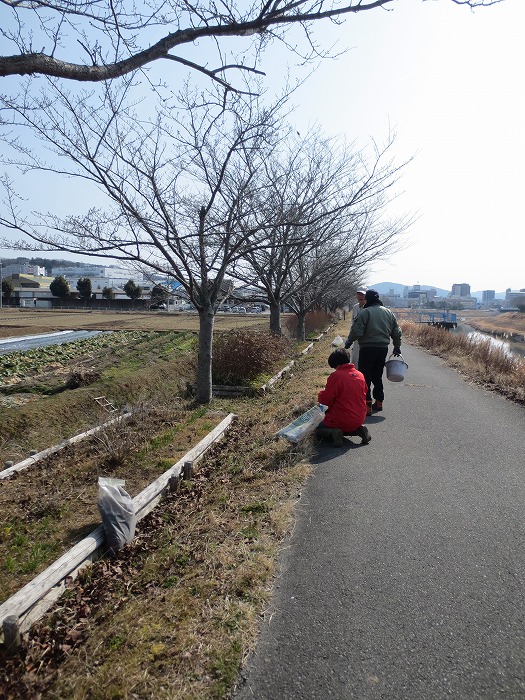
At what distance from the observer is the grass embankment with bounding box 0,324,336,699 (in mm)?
2660

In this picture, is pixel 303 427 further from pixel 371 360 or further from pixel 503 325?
pixel 503 325

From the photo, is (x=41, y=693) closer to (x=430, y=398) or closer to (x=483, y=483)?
(x=483, y=483)

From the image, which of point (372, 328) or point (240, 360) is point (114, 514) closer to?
point (372, 328)

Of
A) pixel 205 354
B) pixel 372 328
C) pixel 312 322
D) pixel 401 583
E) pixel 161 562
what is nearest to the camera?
pixel 401 583

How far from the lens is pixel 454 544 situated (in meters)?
3.86

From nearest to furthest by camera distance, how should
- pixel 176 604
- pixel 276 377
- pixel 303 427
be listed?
pixel 176 604
pixel 303 427
pixel 276 377

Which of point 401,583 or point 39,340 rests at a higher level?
point 401,583

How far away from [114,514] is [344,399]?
3123 millimetres

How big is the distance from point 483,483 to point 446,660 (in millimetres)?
2750

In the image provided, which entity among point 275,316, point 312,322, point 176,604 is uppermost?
point 275,316

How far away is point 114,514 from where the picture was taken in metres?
4.05

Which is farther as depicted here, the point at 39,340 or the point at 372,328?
the point at 39,340

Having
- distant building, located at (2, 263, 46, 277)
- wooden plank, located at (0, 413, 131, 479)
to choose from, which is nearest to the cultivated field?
wooden plank, located at (0, 413, 131, 479)

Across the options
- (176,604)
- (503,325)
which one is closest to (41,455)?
(176,604)
